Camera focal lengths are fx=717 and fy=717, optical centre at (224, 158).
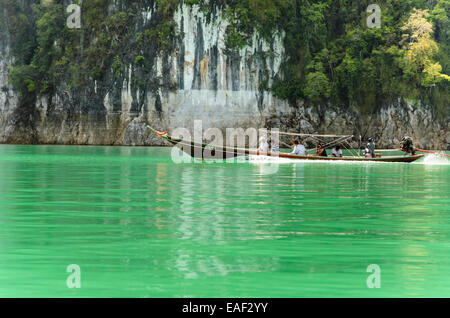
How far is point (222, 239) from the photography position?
9.60m

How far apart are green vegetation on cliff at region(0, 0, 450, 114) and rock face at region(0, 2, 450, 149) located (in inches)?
31.3

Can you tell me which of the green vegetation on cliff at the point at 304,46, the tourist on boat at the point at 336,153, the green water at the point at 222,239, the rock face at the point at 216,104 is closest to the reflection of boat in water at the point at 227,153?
the tourist on boat at the point at 336,153

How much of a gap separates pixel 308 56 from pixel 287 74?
7.64ft

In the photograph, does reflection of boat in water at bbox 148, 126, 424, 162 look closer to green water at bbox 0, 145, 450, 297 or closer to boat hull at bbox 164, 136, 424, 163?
boat hull at bbox 164, 136, 424, 163

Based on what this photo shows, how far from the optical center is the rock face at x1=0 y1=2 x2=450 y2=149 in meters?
59.8

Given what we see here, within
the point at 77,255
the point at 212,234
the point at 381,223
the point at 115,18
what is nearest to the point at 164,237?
the point at 212,234

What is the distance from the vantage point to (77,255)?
843 cm

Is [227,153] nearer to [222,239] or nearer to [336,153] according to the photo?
[336,153]

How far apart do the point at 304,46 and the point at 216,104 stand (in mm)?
9021

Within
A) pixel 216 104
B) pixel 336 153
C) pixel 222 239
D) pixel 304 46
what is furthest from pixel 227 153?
pixel 304 46

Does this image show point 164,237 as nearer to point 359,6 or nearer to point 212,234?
point 212,234

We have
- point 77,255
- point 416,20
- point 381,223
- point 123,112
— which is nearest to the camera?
point 77,255

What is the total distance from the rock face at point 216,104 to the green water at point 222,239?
4174 centimetres

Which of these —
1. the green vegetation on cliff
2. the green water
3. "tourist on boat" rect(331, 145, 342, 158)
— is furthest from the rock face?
the green water
